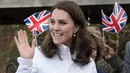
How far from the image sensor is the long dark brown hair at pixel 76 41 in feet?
7.70

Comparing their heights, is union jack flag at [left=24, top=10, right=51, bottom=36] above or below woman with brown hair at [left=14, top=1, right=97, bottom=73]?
below

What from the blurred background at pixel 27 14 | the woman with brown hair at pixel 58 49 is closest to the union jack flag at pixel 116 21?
the blurred background at pixel 27 14

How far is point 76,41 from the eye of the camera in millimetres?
2467

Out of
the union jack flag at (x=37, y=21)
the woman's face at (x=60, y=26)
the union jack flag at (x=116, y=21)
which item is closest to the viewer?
the woman's face at (x=60, y=26)

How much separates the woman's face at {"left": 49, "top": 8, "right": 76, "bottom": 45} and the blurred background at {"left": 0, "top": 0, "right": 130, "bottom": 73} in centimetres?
372

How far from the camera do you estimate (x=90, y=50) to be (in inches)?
99.7

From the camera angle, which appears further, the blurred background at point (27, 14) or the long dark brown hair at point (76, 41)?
the blurred background at point (27, 14)

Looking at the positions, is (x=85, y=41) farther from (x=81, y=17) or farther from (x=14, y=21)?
(x=14, y=21)

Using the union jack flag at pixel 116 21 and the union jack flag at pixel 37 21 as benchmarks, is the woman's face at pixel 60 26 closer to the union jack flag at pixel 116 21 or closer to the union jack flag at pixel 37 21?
the union jack flag at pixel 116 21

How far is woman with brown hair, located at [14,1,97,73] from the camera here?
229cm

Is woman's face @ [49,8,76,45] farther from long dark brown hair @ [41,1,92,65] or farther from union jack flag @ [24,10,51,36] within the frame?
union jack flag @ [24,10,51,36]

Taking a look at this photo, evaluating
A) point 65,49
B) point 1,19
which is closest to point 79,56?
point 65,49

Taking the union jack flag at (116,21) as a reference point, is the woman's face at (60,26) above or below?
above

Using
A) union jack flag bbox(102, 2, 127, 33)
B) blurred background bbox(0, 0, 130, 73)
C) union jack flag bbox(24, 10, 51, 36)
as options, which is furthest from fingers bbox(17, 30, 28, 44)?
union jack flag bbox(24, 10, 51, 36)
